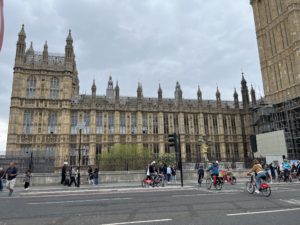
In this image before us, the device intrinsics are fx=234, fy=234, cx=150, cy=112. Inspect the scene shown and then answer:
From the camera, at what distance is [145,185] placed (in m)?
16.3

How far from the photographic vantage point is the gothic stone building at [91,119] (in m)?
42.9

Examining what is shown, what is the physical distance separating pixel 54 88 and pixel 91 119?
971 centimetres

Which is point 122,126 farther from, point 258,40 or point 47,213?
point 47,213

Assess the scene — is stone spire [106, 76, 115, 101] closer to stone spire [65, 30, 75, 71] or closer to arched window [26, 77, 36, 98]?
stone spire [65, 30, 75, 71]

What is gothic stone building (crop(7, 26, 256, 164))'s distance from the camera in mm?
42906

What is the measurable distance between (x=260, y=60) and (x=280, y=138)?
62.6 feet

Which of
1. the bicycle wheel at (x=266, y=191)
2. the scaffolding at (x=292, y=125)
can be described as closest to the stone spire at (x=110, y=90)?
the scaffolding at (x=292, y=125)

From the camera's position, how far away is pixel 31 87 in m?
45.3

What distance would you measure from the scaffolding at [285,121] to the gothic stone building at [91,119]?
792 cm

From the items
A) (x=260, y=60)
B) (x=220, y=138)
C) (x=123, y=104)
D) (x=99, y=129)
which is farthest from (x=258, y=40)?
(x=99, y=129)

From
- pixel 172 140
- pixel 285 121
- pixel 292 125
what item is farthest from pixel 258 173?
pixel 285 121

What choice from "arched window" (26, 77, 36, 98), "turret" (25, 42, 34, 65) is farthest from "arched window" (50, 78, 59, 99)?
"turret" (25, 42, 34, 65)

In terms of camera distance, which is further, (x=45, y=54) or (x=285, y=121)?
(x=45, y=54)

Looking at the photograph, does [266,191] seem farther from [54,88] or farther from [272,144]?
[54,88]
